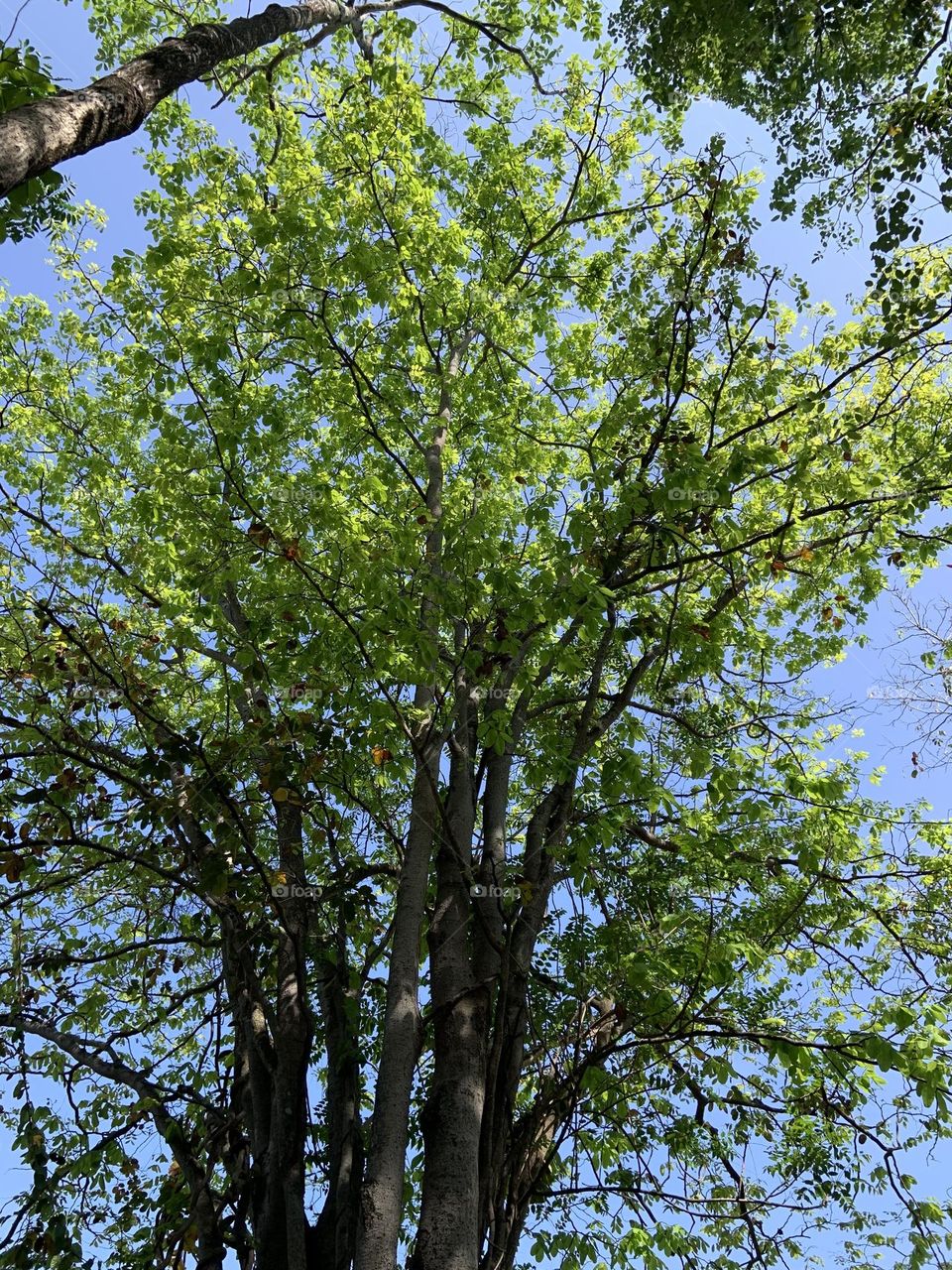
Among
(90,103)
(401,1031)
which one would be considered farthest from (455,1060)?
(90,103)

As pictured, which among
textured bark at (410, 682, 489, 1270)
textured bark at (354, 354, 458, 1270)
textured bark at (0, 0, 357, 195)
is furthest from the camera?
textured bark at (410, 682, 489, 1270)

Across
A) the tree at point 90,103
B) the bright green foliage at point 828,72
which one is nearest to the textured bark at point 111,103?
the tree at point 90,103

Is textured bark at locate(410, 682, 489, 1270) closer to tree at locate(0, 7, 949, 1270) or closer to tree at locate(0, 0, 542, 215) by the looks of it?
tree at locate(0, 7, 949, 1270)

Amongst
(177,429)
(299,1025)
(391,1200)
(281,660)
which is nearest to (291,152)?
(177,429)

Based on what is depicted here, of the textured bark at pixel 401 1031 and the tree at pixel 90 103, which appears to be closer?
the tree at pixel 90 103

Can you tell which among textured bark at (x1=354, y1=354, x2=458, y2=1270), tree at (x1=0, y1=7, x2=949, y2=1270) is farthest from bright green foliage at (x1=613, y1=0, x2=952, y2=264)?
textured bark at (x1=354, y1=354, x2=458, y2=1270)

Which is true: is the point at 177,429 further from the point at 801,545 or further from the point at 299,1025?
the point at 801,545

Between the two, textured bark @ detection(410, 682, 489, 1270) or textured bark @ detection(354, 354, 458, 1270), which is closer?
textured bark @ detection(354, 354, 458, 1270)

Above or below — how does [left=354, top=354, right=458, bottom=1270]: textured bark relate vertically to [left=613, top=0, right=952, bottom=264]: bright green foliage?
below

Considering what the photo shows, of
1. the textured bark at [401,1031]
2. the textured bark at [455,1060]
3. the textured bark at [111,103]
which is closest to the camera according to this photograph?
the textured bark at [111,103]

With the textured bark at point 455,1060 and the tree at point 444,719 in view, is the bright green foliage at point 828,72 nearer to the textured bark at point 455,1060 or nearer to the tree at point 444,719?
the tree at point 444,719

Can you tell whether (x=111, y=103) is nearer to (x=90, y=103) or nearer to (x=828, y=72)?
(x=90, y=103)

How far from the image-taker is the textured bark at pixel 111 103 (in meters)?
3.17

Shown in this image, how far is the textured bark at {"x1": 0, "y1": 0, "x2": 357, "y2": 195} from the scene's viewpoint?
317 cm
